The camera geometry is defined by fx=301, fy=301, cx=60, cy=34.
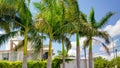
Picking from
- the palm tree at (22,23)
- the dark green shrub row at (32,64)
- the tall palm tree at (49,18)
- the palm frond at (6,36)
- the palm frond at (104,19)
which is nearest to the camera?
the palm tree at (22,23)

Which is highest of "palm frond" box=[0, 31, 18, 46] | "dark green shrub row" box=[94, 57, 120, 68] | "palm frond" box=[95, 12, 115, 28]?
"palm frond" box=[95, 12, 115, 28]

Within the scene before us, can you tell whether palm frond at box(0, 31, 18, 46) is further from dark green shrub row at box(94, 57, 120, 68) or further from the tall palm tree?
dark green shrub row at box(94, 57, 120, 68)

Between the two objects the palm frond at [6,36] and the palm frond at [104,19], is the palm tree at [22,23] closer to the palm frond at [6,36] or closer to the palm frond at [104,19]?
the palm frond at [6,36]

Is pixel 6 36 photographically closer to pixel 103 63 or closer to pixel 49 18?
pixel 49 18

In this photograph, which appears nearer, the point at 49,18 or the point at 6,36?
the point at 49,18

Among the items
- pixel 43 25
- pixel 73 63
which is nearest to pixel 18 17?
pixel 43 25

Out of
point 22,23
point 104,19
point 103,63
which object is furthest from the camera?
point 103,63

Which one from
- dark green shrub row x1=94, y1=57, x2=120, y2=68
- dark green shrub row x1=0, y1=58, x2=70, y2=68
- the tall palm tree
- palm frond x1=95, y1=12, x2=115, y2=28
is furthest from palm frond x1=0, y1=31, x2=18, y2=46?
dark green shrub row x1=94, y1=57, x2=120, y2=68

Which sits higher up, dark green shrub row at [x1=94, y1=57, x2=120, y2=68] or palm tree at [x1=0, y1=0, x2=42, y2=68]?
palm tree at [x1=0, y1=0, x2=42, y2=68]

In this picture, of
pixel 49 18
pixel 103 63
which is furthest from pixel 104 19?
pixel 103 63

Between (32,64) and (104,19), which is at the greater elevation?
(104,19)

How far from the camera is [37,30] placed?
1174 inches

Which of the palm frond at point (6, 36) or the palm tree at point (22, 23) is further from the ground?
the palm tree at point (22, 23)

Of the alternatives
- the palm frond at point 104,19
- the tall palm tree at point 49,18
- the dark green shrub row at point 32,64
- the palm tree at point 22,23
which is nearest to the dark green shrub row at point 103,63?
the dark green shrub row at point 32,64
